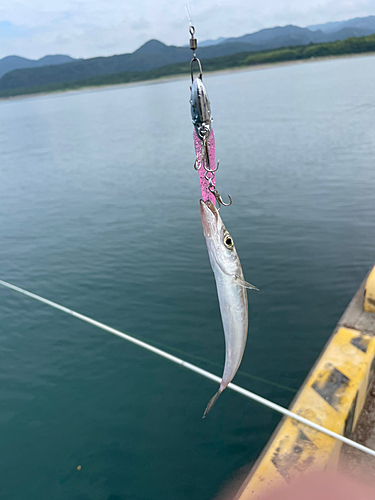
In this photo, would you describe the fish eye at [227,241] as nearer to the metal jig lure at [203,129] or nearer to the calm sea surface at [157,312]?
the metal jig lure at [203,129]

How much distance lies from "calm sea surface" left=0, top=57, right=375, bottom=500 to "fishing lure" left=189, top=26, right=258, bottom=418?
3930 millimetres

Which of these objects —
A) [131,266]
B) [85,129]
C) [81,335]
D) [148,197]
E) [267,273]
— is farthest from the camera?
[85,129]

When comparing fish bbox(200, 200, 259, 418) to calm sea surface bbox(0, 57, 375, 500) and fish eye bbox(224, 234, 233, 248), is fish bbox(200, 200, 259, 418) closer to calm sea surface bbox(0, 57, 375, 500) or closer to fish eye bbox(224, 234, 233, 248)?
fish eye bbox(224, 234, 233, 248)

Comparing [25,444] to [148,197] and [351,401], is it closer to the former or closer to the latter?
[351,401]

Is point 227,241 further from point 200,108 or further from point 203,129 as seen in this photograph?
point 200,108

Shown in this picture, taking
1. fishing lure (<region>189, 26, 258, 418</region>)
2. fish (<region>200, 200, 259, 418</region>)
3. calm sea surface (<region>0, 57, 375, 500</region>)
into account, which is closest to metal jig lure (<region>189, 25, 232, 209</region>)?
fishing lure (<region>189, 26, 258, 418</region>)

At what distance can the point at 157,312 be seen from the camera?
1011 cm

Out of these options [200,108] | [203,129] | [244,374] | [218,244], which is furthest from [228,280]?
[244,374]

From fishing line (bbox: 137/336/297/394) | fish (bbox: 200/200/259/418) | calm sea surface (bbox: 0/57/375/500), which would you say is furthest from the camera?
fishing line (bbox: 137/336/297/394)

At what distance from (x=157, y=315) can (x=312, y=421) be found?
5.61m

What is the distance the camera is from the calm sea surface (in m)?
6.33

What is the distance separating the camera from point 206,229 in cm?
288

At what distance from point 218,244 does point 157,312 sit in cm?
747

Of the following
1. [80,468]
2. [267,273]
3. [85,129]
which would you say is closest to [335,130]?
[267,273]
